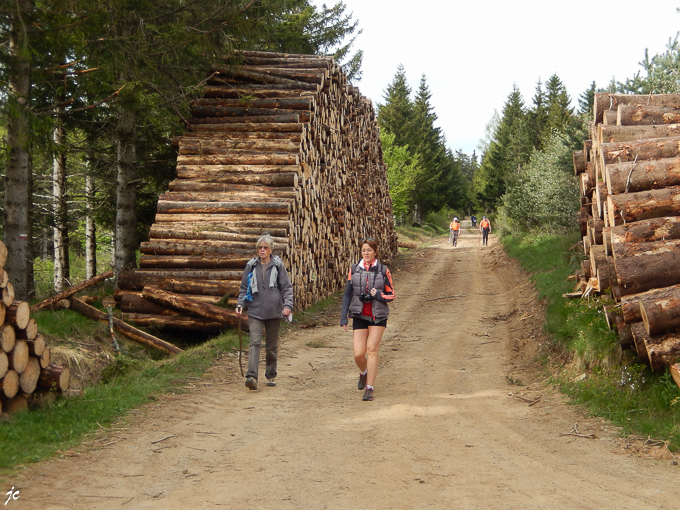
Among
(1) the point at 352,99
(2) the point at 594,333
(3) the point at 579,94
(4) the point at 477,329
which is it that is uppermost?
(3) the point at 579,94

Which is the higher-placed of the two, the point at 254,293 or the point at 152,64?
the point at 152,64

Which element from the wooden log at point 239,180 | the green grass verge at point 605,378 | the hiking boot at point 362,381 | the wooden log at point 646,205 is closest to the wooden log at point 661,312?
the green grass verge at point 605,378

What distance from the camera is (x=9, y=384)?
584 centimetres

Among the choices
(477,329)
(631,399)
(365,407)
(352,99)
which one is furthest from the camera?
(352,99)

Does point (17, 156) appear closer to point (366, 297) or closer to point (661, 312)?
point (366, 297)

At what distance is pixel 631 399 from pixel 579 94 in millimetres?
45273

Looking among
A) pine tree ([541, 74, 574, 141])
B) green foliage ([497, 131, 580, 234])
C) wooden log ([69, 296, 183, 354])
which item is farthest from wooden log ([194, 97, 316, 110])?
pine tree ([541, 74, 574, 141])

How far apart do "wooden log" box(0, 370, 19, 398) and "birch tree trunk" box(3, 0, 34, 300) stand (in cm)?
449

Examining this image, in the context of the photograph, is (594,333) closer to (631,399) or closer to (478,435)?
(631,399)

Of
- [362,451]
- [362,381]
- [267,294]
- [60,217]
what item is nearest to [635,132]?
[362,381]

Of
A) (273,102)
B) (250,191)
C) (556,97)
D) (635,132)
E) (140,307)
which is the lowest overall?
(140,307)

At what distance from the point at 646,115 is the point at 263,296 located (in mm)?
7349

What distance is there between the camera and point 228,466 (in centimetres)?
531

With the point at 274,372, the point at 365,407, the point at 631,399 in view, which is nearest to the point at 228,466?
the point at 365,407
